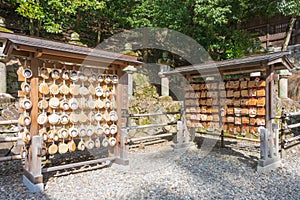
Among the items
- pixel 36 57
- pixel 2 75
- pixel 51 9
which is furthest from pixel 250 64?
pixel 51 9

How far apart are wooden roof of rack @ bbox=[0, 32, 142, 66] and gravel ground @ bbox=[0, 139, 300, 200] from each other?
75.5 inches

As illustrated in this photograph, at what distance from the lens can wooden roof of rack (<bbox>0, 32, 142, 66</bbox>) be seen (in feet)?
9.28

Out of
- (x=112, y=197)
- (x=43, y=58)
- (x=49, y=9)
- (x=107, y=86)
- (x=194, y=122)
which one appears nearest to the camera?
(x=112, y=197)

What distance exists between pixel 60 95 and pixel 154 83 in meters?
7.15

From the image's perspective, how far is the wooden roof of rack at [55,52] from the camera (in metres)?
2.83

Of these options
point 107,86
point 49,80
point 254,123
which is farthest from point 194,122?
point 49,80

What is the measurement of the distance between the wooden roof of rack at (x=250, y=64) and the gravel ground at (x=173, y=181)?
1.89 metres

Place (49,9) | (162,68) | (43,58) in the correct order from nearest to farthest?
1. (43,58)
2. (49,9)
3. (162,68)

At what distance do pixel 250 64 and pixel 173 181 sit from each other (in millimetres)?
2474

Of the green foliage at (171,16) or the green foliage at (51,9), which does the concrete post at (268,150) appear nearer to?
the green foliage at (171,16)

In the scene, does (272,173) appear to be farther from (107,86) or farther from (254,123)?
(107,86)

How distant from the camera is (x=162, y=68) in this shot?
32.4ft

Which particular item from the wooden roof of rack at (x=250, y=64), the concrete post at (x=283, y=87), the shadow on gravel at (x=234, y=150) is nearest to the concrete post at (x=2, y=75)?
the wooden roof of rack at (x=250, y=64)

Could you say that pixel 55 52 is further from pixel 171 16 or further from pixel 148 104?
pixel 171 16
